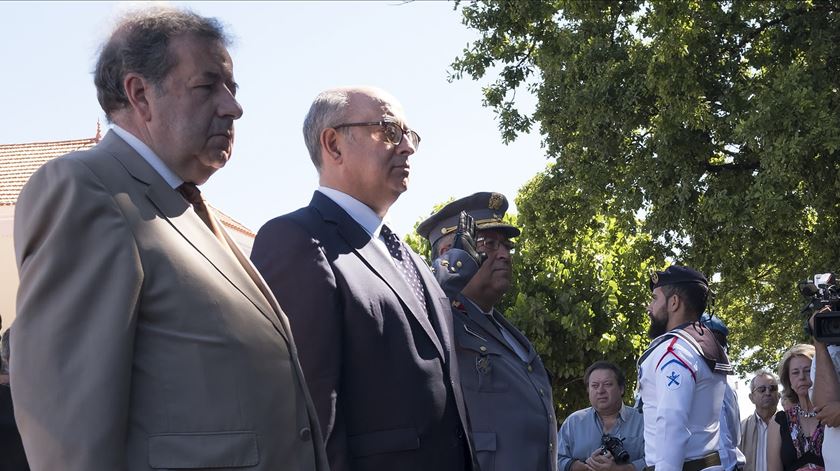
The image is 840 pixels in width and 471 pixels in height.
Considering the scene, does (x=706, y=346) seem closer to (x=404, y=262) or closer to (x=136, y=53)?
(x=404, y=262)

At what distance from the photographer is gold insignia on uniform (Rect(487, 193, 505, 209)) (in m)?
5.52

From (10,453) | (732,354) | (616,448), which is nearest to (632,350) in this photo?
(732,354)

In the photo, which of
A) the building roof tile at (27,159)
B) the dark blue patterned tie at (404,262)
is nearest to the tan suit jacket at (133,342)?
the dark blue patterned tie at (404,262)

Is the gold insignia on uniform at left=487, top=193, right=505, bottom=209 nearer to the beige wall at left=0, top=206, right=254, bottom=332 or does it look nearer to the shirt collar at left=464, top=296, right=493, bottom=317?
the shirt collar at left=464, top=296, right=493, bottom=317

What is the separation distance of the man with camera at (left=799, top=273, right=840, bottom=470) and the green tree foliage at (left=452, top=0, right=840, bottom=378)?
792 cm

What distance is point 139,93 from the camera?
9.27 ft

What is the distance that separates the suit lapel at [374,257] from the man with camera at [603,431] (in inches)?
186

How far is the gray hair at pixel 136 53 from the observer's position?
282cm

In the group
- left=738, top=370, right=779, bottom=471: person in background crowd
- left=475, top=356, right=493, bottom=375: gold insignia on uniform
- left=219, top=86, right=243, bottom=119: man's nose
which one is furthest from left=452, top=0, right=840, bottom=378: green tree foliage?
left=219, top=86, right=243, bottom=119: man's nose

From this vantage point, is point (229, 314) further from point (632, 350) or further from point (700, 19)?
point (632, 350)

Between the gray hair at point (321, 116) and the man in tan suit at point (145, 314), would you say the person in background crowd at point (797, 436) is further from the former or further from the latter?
the man in tan suit at point (145, 314)

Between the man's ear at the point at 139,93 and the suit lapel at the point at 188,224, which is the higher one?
the man's ear at the point at 139,93

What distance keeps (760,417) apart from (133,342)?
10.1m

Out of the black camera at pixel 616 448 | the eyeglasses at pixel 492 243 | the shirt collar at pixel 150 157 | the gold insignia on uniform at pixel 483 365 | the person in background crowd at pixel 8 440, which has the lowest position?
the black camera at pixel 616 448
